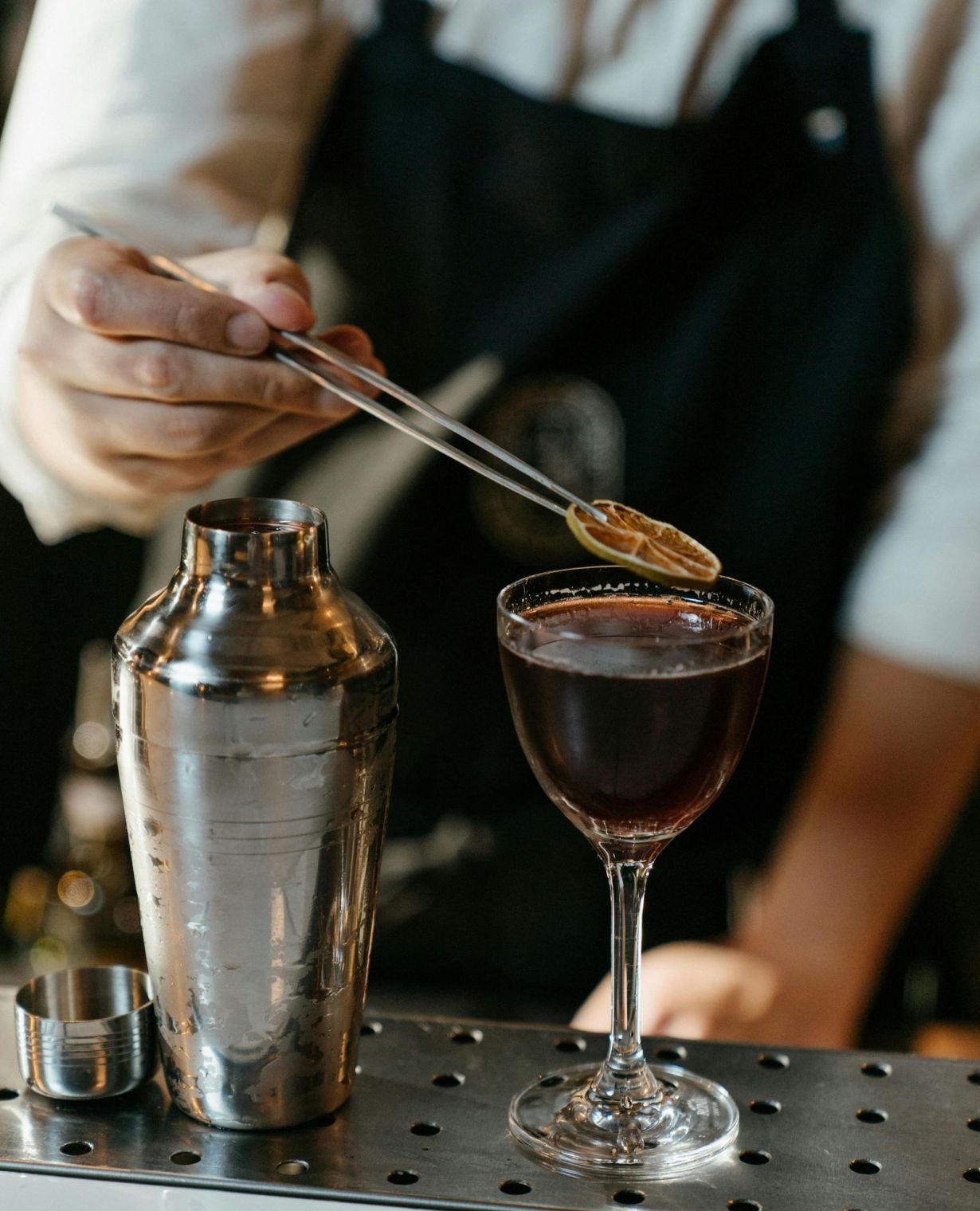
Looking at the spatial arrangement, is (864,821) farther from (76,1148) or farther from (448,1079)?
(76,1148)

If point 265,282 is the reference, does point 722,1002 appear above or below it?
below

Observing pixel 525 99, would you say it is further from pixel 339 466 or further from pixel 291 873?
pixel 291 873

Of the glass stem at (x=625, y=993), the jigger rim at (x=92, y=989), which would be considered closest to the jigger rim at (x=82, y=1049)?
the jigger rim at (x=92, y=989)

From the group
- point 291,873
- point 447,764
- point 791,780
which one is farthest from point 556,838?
point 291,873

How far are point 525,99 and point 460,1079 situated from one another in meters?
1.19

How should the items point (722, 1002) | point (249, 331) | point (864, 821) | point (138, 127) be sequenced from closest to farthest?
point (249, 331), point (722, 1002), point (138, 127), point (864, 821)

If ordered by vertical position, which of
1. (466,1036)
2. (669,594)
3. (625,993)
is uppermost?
(669,594)

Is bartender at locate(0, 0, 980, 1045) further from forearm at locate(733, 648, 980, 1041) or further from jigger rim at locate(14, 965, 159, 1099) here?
jigger rim at locate(14, 965, 159, 1099)

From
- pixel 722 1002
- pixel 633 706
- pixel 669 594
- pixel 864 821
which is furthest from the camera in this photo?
pixel 864 821

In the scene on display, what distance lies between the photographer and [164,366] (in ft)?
3.46

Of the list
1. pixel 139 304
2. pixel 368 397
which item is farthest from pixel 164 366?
pixel 368 397

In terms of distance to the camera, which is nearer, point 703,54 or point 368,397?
point 368,397

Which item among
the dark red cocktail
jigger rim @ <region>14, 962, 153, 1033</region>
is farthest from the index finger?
jigger rim @ <region>14, 962, 153, 1033</region>

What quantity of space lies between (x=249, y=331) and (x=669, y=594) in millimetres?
348
